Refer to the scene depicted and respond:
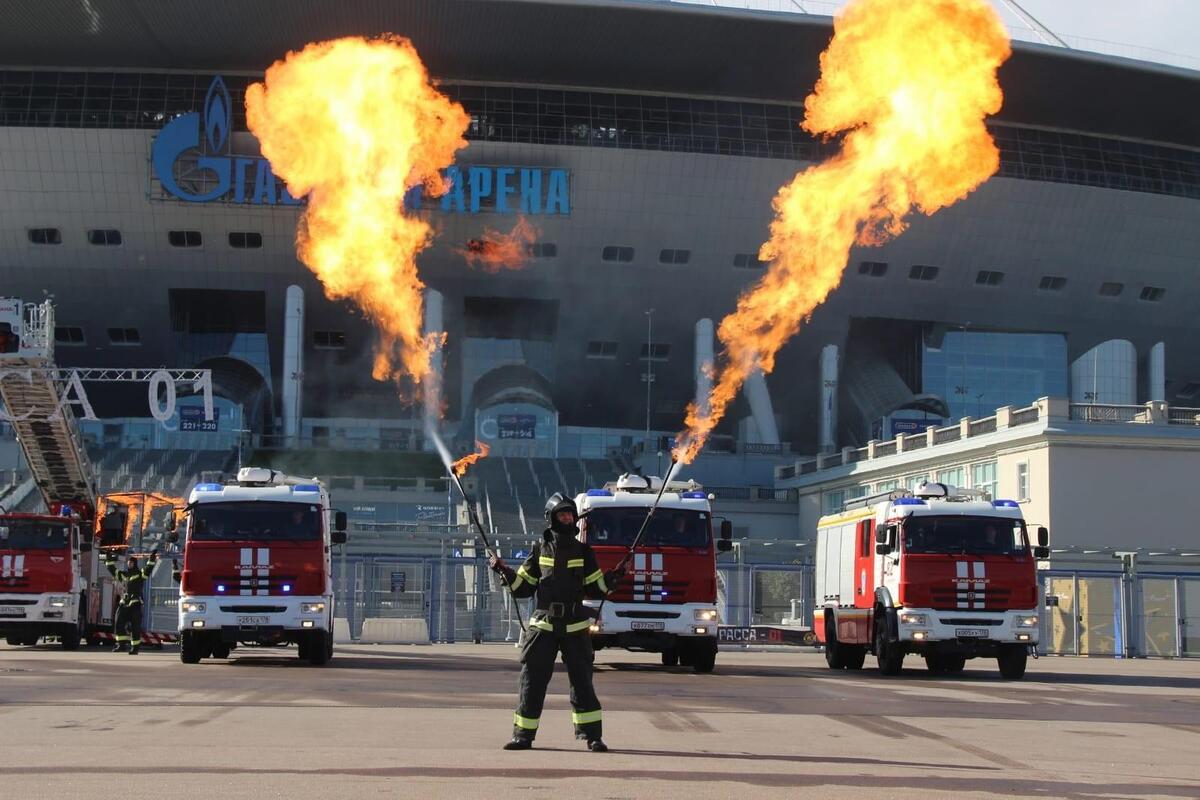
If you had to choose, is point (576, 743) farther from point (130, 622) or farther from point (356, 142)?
point (356, 142)

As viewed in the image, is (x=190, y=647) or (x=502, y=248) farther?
(x=502, y=248)

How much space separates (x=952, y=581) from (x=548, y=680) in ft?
47.4

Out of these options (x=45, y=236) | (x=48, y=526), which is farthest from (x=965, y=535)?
(x=45, y=236)

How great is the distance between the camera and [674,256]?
7700 centimetres

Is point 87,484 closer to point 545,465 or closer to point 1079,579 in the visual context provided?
point 1079,579

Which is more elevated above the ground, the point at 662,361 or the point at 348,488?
the point at 662,361

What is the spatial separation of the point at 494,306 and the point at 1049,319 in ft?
90.7

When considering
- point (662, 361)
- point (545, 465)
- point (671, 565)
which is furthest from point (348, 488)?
point (671, 565)

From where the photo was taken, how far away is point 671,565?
26.5 meters

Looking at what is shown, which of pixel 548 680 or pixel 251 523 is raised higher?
pixel 251 523

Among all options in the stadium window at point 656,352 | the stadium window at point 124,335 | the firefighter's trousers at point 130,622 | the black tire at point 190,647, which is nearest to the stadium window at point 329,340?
the stadium window at point 124,335

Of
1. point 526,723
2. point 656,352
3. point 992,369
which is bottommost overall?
point 526,723

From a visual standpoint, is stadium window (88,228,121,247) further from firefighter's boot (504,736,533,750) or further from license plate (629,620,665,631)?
firefighter's boot (504,736,533,750)

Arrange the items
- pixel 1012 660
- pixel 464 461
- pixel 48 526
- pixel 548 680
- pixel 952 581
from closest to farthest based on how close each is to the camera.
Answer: pixel 548 680, pixel 952 581, pixel 1012 660, pixel 464 461, pixel 48 526
